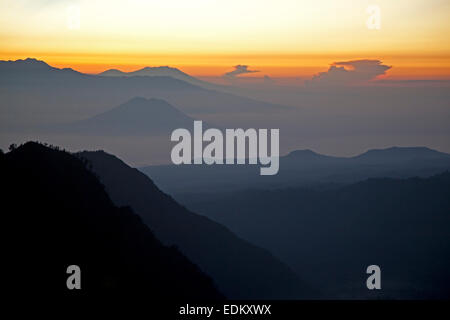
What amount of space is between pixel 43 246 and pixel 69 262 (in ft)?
11.2

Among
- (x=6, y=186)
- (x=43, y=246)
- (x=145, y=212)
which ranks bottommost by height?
(x=145, y=212)

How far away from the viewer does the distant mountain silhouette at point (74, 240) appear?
214 feet

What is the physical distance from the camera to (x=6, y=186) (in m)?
76.8

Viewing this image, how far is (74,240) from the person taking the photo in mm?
75625

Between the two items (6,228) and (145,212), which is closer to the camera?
(6,228)

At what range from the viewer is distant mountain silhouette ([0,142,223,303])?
65.1 m

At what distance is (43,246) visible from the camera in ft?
226
